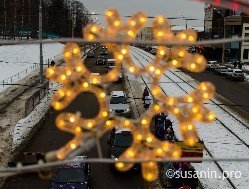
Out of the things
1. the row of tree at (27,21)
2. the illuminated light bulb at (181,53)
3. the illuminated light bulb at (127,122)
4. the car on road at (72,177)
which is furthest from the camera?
the row of tree at (27,21)

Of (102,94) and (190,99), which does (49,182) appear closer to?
(102,94)

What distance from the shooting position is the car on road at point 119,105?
70.2ft

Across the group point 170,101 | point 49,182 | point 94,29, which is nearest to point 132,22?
point 94,29

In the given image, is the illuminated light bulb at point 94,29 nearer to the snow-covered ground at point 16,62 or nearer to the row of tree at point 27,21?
the snow-covered ground at point 16,62

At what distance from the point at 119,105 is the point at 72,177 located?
1019 cm

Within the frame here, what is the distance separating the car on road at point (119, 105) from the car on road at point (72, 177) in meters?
8.93

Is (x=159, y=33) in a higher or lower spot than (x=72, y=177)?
higher

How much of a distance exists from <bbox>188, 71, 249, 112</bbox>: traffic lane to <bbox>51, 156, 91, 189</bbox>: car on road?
13.5 m

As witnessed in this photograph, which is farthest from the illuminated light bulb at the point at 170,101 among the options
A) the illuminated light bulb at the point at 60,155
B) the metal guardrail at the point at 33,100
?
the metal guardrail at the point at 33,100

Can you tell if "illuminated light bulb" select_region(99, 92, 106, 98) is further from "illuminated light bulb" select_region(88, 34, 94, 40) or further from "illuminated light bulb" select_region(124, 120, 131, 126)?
"illuminated light bulb" select_region(88, 34, 94, 40)

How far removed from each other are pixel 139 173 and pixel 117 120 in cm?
989

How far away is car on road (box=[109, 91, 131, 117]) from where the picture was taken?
21.4 metres

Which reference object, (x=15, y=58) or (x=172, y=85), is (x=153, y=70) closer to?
(x=172, y=85)

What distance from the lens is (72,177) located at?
12.0m
